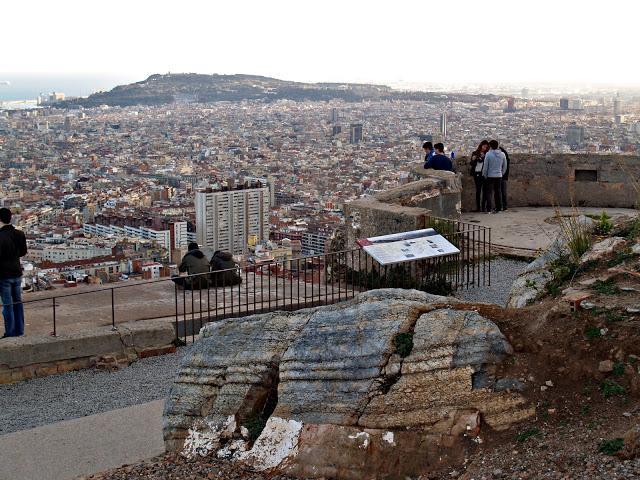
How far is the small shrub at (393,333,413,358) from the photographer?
17.0 feet

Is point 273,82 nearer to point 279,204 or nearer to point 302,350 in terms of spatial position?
point 279,204

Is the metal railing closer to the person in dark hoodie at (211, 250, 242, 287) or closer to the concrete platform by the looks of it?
the person in dark hoodie at (211, 250, 242, 287)

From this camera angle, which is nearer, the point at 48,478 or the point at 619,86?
the point at 48,478

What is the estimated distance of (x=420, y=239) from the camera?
977 centimetres

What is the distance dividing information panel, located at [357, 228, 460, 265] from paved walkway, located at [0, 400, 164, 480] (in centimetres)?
321

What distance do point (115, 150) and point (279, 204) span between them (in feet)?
152

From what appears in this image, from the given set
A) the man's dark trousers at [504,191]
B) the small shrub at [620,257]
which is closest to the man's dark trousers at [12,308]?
the small shrub at [620,257]

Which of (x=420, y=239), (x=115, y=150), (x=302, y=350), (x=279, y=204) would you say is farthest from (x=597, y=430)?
(x=115, y=150)

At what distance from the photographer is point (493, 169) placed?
43.7 feet

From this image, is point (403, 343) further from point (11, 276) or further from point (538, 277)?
point (11, 276)

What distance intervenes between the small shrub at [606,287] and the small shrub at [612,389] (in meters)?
0.86

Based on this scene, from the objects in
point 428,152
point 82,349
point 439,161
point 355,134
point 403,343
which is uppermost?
point 428,152

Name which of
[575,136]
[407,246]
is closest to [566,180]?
[407,246]

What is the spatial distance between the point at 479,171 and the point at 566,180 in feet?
5.04
